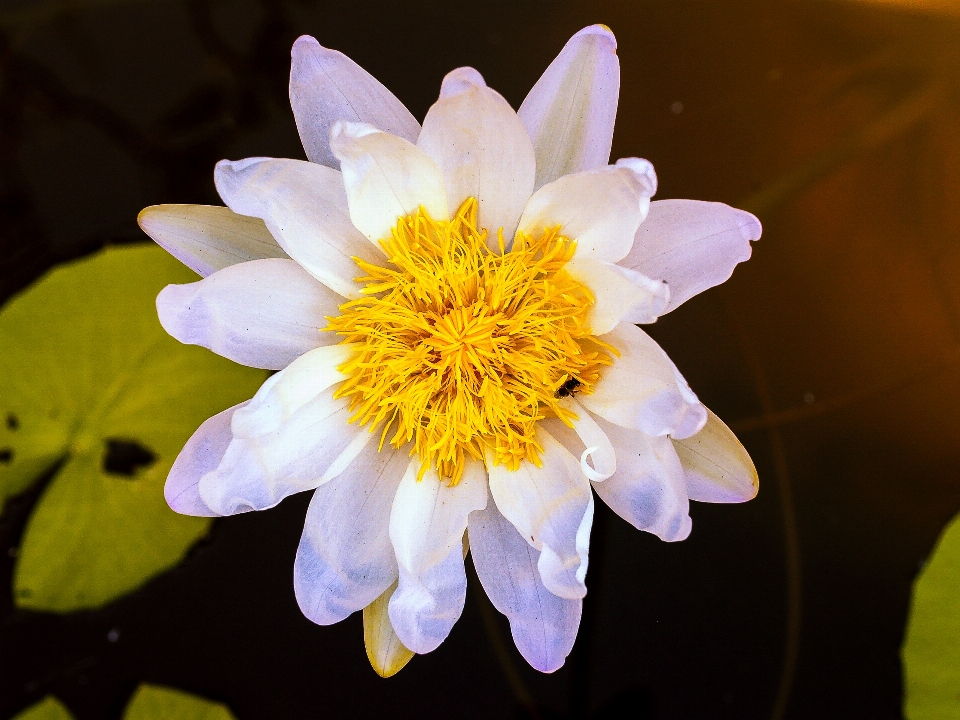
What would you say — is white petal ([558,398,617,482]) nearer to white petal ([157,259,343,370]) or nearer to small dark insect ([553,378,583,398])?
small dark insect ([553,378,583,398])

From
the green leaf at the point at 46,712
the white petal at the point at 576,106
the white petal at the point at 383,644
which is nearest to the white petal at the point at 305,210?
the white petal at the point at 576,106

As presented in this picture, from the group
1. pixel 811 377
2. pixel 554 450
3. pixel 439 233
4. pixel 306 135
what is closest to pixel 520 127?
pixel 439 233

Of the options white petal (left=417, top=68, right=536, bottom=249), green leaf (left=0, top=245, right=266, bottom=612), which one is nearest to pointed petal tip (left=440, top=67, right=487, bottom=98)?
white petal (left=417, top=68, right=536, bottom=249)

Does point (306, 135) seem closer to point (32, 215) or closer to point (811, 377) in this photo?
point (32, 215)

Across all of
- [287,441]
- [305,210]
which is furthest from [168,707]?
[305,210]

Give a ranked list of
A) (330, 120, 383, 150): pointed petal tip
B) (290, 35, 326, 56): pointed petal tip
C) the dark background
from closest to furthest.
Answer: (330, 120, 383, 150): pointed petal tip < (290, 35, 326, 56): pointed petal tip < the dark background

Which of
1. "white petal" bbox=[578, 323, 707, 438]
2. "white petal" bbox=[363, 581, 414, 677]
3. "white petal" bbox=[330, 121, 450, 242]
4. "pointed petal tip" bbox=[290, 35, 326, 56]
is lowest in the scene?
"white petal" bbox=[363, 581, 414, 677]
